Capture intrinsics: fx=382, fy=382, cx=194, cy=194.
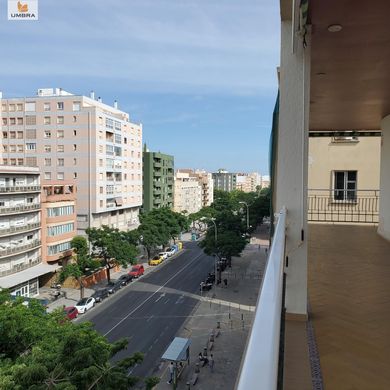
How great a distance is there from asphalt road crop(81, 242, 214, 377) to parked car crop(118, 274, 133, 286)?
44 cm

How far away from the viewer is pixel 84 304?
870 inches

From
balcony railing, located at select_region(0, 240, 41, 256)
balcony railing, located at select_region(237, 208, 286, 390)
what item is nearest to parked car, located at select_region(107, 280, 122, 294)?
balcony railing, located at select_region(0, 240, 41, 256)

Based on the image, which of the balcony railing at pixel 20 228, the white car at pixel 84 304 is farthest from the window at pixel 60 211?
the white car at pixel 84 304

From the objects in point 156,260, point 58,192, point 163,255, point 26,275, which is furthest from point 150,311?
point 163,255

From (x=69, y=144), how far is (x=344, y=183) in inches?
1044

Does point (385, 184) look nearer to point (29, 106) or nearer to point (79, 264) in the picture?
point (79, 264)

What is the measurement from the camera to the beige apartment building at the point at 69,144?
107 ft

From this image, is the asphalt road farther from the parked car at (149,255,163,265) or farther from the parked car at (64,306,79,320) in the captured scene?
the parked car at (149,255,163,265)

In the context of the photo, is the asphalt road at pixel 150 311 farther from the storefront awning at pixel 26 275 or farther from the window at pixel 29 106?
the window at pixel 29 106

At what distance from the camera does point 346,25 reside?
113 inches

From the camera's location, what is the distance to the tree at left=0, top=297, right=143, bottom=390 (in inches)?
237

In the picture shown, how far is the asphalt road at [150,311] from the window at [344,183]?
9915mm

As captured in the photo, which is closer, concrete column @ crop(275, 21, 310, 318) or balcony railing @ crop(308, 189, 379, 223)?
concrete column @ crop(275, 21, 310, 318)

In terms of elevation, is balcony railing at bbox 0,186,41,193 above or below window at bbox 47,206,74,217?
above
